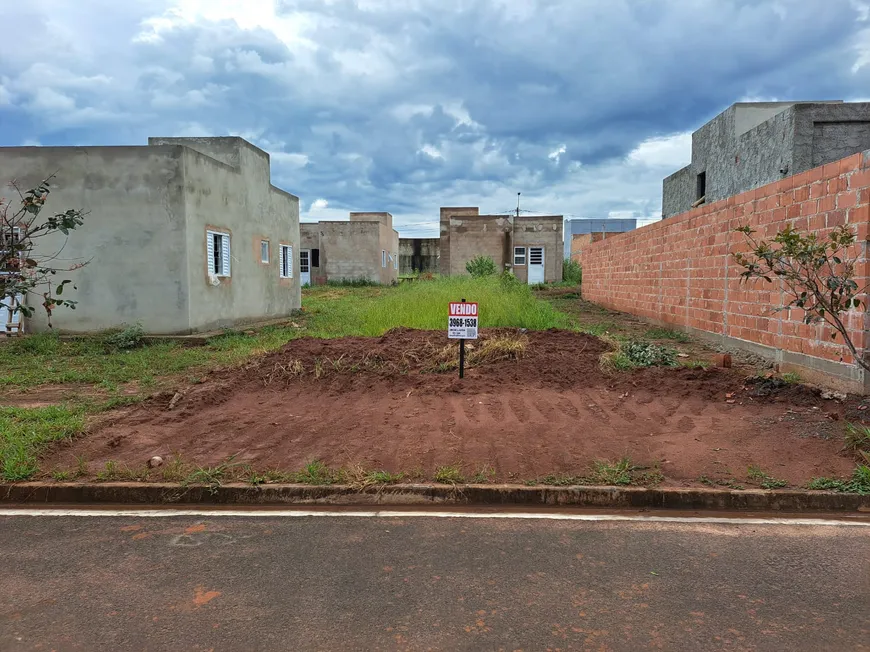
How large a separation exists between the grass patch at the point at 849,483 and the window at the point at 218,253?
12082mm

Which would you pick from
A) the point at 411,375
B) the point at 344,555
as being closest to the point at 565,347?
the point at 411,375

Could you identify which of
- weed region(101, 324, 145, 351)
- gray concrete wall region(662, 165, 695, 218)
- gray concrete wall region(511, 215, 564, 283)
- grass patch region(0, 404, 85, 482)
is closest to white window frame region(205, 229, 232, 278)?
weed region(101, 324, 145, 351)

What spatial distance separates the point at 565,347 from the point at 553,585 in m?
6.72

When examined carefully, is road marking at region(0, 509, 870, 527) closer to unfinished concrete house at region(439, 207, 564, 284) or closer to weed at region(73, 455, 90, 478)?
weed at region(73, 455, 90, 478)

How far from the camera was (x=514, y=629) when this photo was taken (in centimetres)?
274

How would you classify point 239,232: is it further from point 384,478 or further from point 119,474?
point 384,478

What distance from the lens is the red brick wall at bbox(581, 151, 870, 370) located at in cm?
671

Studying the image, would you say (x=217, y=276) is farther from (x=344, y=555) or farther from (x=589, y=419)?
(x=344, y=555)

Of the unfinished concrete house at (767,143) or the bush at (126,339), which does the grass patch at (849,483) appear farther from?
the unfinished concrete house at (767,143)

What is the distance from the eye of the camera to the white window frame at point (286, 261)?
17875 millimetres

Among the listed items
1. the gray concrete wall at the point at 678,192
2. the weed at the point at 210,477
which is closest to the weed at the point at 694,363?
the weed at the point at 210,477

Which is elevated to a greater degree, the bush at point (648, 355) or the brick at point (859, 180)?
the brick at point (859, 180)

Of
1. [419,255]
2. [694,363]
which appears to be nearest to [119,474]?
[694,363]

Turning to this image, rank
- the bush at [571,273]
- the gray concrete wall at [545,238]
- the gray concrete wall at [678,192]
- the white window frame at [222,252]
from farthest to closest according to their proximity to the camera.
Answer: the bush at [571,273], the gray concrete wall at [545,238], the gray concrete wall at [678,192], the white window frame at [222,252]
